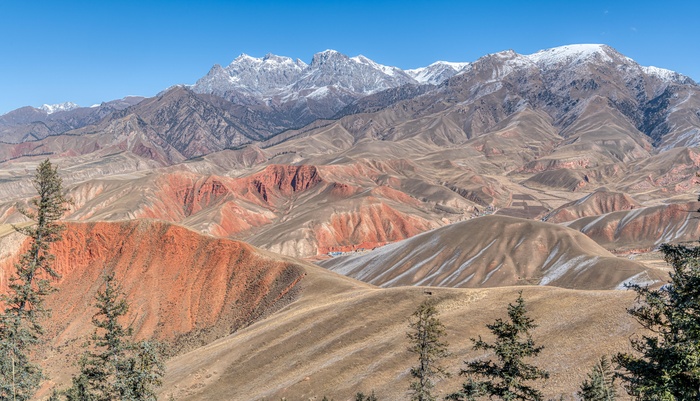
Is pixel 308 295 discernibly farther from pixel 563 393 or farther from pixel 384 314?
pixel 563 393

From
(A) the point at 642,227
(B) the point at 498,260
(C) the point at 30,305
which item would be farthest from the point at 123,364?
(A) the point at 642,227

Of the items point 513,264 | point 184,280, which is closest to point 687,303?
point 184,280

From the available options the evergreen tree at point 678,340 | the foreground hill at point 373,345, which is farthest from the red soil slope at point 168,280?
the evergreen tree at point 678,340

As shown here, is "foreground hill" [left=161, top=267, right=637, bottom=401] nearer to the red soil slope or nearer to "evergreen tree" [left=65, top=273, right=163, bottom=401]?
the red soil slope

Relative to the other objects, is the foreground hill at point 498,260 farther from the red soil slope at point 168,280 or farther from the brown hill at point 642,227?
the red soil slope at point 168,280

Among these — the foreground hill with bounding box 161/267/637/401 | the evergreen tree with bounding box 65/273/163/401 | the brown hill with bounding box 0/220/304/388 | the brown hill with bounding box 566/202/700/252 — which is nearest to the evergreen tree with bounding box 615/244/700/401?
the evergreen tree with bounding box 65/273/163/401

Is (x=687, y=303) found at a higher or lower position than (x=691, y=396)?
higher

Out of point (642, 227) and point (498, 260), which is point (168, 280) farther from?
point (642, 227)
